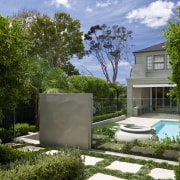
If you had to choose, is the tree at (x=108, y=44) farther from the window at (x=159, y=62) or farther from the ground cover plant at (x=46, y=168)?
the ground cover plant at (x=46, y=168)

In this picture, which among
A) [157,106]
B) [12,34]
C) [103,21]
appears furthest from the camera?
[103,21]

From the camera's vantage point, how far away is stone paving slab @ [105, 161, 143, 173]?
24.6 feet


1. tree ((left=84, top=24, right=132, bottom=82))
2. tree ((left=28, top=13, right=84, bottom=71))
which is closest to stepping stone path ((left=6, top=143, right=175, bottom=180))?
tree ((left=28, top=13, right=84, bottom=71))

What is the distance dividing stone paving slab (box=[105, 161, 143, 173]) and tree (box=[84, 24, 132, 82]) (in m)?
39.9

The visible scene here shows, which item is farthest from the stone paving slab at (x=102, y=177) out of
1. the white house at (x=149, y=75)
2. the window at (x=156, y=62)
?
the window at (x=156, y=62)

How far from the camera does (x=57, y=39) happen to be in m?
33.4

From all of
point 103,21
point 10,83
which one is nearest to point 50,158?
point 10,83

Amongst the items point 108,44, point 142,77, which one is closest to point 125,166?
point 142,77

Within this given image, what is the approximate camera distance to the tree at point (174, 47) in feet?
16.3

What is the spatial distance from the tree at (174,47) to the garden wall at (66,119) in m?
5.47

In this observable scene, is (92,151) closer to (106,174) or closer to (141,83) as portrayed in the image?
(106,174)

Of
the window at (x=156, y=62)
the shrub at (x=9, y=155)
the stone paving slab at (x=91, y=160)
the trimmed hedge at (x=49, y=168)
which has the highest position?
the window at (x=156, y=62)

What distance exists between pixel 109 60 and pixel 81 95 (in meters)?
40.2

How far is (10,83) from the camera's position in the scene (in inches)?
275
